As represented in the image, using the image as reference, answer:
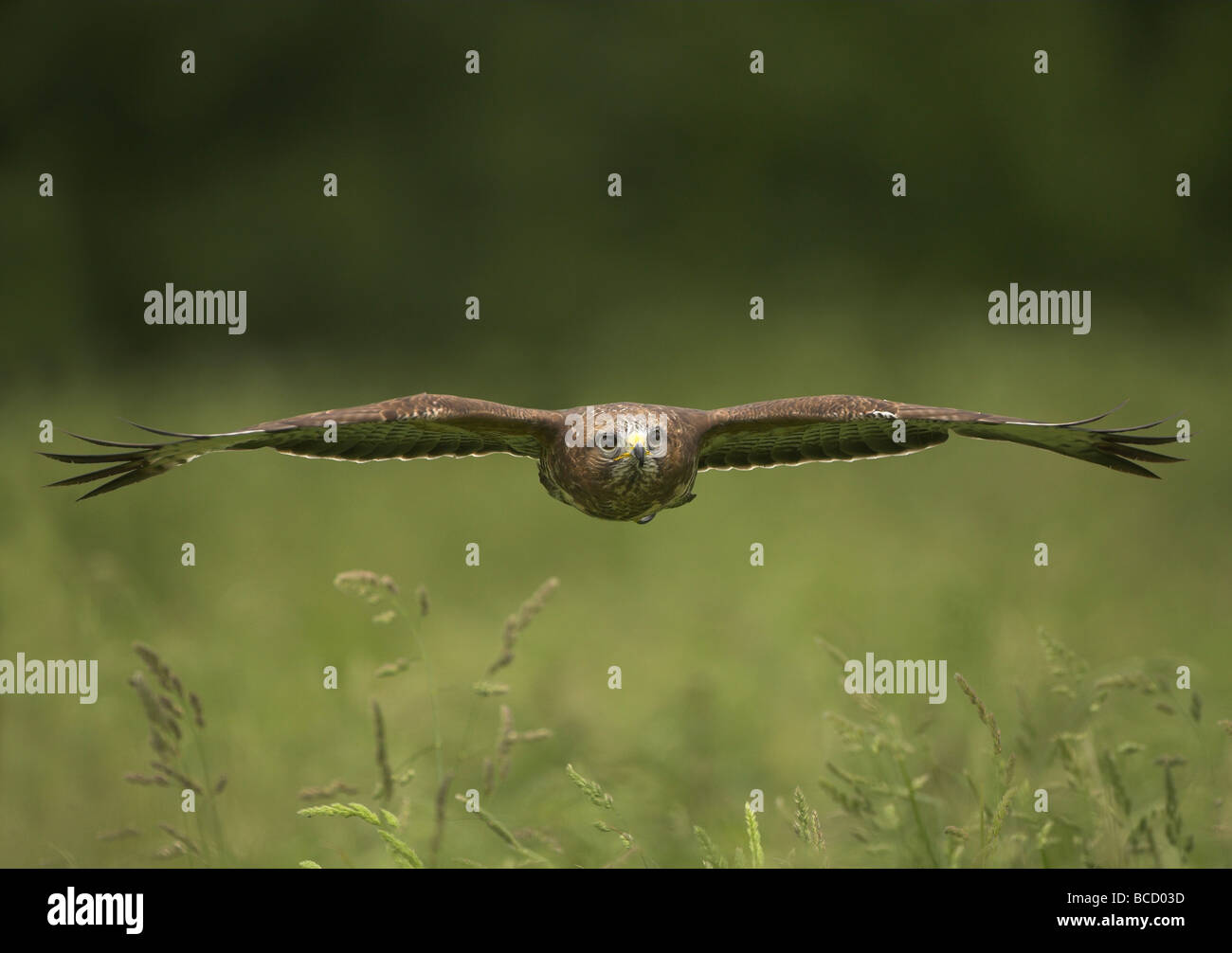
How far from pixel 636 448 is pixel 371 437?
934 mm

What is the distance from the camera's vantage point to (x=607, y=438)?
3668 millimetres

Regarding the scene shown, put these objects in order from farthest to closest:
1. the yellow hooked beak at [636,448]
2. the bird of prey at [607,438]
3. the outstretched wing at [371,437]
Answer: the yellow hooked beak at [636,448]
the bird of prey at [607,438]
the outstretched wing at [371,437]

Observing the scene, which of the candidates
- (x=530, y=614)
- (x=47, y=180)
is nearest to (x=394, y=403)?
(x=530, y=614)

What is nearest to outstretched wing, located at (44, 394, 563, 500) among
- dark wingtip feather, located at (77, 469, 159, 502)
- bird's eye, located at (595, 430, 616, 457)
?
dark wingtip feather, located at (77, 469, 159, 502)

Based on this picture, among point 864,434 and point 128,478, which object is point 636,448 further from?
point 128,478

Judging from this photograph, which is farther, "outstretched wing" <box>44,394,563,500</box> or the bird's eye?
the bird's eye

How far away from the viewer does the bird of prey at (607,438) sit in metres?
3.47

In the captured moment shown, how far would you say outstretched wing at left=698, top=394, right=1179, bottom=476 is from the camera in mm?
3697

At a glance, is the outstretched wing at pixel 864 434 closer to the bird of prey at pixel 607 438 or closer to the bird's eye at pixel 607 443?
the bird of prey at pixel 607 438

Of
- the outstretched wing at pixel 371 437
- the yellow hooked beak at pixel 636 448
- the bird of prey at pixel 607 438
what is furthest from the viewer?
the yellow hooked beak at pixel 636 448

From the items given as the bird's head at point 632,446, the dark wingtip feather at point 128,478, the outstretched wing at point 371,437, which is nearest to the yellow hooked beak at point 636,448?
the bird's head at point 632,446

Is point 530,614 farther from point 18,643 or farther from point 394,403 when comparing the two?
point 18,643

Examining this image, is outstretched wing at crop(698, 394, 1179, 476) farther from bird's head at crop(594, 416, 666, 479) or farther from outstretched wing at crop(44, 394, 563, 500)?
outstretched wing at crop(44, 394, 563, 500)

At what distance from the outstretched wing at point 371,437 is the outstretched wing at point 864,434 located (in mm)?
676
